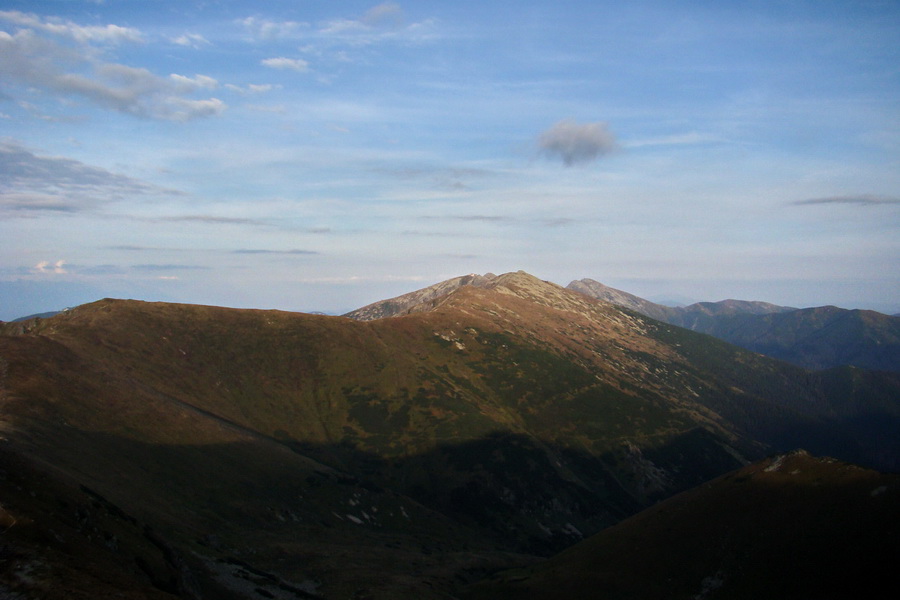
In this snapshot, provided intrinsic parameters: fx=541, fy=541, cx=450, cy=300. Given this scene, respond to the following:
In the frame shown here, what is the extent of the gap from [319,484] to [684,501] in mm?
111194

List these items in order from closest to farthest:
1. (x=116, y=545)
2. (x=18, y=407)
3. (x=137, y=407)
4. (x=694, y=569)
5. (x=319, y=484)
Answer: (x=116, y=545) → (x=694, y=569) → (x=18, y=407) → (x=137, y=407) → (x=319, y=484)

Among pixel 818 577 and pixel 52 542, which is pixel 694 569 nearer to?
pixel 818 577

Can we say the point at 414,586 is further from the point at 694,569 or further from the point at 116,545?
the point at 116,545

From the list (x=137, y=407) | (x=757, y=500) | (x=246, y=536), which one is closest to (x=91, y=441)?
(x=137, y=407)

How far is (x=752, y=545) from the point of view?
289 feet

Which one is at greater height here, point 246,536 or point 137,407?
point 137,407

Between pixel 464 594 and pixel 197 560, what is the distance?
5266 cm

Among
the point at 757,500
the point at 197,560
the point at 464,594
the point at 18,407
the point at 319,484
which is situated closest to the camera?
the point at 197,560

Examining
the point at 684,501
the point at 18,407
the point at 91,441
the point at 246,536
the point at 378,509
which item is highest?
the point at 18,407

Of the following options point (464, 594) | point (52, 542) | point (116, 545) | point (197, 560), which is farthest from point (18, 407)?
point (464, 594)

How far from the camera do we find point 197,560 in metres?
84.0

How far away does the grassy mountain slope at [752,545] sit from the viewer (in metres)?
76.0

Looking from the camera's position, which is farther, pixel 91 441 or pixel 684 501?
pixel 91 441

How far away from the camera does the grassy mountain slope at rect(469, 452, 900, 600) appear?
249 ft
